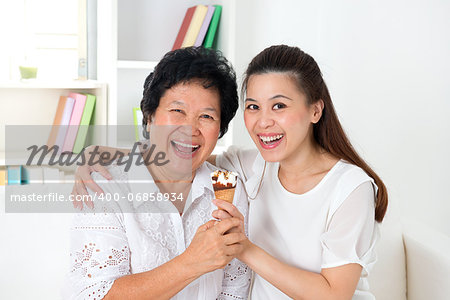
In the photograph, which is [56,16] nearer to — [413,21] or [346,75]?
[346,75]

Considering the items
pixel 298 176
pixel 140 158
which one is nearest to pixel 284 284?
pixel 298 176

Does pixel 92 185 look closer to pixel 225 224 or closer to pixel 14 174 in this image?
pixel 225 224

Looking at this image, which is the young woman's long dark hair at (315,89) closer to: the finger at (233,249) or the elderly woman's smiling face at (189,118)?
the elderly woman's smiling face at (189,118)

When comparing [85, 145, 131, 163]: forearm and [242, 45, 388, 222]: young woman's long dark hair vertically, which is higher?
[242, 45, 388, 222]: young woman's long dark hair

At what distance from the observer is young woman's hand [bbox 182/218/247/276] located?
Answer: 144 cm

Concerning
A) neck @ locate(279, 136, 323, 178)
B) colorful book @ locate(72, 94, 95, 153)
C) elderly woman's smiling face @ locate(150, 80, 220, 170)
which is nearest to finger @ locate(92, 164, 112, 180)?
elderly woman's smiling face @ locate(150, 80, 220, 170)

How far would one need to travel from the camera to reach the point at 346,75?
3238mm

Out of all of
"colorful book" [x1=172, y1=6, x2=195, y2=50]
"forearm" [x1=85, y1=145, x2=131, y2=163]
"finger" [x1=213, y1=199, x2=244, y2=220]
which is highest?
"colorful book" [x1=172, y1=6, x2=195, y2=50]

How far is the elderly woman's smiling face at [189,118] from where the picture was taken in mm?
1622

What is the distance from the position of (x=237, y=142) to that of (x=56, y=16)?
1361mm

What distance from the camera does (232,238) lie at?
147cm

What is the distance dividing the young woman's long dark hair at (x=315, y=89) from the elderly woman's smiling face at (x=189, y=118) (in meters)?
0.21

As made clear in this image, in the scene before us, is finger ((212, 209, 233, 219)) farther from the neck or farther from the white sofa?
the white sofa

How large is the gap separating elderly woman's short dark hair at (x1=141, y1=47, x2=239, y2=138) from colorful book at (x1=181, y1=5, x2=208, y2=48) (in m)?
1.43
